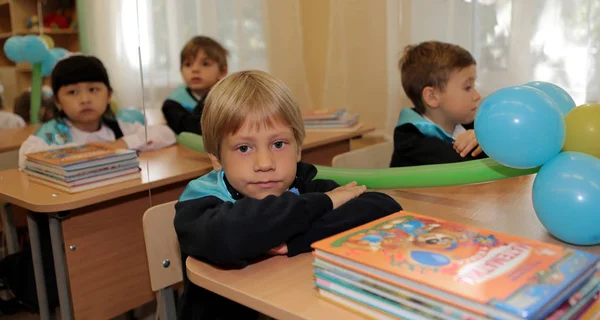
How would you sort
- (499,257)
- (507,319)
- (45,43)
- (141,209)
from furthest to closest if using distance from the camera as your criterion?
(45,43)
(141,209)
(499,257)
(507,319)

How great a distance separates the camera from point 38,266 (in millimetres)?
1750

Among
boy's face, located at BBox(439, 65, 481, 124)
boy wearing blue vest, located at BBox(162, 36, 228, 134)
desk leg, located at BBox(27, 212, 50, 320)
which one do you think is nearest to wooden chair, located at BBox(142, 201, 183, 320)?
desk leg, located at BBox(27, 212, 50, 320)

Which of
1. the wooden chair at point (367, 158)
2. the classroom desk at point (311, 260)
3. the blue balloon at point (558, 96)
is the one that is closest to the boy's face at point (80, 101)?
the wooden chair at point (367, 158)

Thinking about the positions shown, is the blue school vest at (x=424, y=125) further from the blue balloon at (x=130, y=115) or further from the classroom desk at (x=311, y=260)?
the blue balloon at (x=130, y=115)

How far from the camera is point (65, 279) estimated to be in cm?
165

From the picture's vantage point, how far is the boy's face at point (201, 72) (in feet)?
8.64

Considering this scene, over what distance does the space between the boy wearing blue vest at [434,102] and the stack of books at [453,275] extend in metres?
0.87

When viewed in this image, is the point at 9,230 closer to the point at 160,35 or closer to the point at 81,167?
the point at 81,167

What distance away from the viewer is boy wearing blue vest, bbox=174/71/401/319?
2.97 ft

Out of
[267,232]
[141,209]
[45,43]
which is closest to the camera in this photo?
[267,232]

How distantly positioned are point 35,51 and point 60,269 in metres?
1.12

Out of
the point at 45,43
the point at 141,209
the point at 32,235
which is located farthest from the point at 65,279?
the point at 45,43

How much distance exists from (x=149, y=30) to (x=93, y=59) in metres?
0.31

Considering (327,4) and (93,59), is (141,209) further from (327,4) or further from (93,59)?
(327,4)
